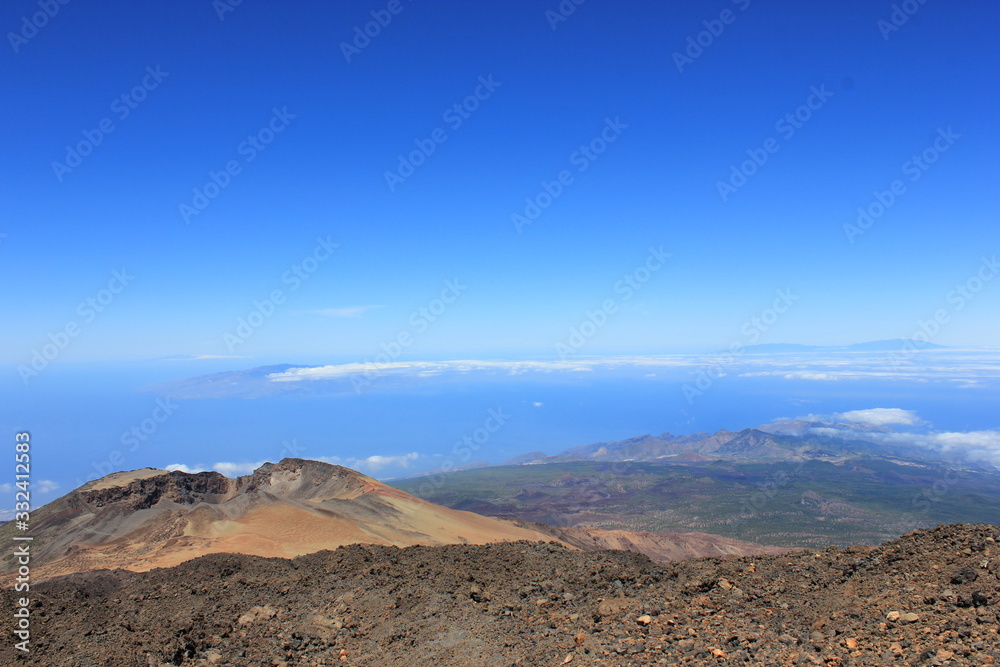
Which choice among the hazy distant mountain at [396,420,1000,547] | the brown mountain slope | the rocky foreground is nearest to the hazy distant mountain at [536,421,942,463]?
the hazy distant mountain at [396,420,1000,547]

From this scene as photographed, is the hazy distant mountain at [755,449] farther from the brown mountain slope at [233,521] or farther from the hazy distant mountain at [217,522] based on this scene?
the hazy distant mountain at [217,522]

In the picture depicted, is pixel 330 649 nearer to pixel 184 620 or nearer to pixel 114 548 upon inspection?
pixel 184 620

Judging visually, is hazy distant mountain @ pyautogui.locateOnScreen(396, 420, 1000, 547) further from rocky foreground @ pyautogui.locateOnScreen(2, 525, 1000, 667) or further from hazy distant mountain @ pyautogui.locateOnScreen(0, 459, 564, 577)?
rocky foreground @ pyautogui.locateOnScreen(2, 525, 1000, 667)

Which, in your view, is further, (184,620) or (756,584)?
(184,620)

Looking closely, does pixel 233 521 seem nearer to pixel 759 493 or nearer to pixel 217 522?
pixel 217 522

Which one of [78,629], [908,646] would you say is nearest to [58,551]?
[78,629]

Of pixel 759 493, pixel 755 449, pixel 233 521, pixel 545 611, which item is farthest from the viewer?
pixel 755 449

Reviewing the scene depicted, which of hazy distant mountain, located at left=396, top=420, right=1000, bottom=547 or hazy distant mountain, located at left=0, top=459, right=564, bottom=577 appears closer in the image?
hazy distant mountain, located at left=0, top=459, right=564, bottom=577

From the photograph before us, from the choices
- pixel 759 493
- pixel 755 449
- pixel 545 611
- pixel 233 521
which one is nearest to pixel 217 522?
pixel 233 521
